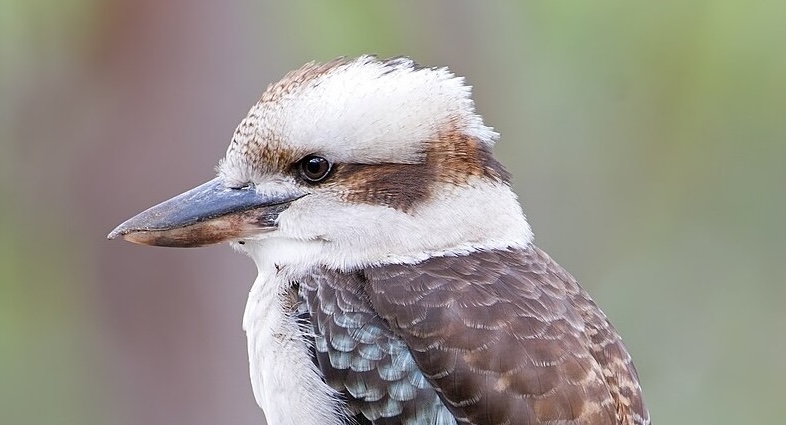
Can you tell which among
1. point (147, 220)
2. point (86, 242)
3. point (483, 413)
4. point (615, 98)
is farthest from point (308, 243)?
point (615, 98)

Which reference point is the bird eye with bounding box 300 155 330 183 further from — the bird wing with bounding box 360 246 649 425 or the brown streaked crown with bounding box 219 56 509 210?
the bird wing with bounding box 360 246 649 425

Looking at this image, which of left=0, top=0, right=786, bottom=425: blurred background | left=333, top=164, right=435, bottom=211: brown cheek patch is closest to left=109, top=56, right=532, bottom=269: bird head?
left=333, top=164, right=435, bottom=211: brown cheek patch

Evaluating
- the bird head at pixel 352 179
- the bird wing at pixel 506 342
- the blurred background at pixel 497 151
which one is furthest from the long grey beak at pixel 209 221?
the blurred background at pixel 497 151

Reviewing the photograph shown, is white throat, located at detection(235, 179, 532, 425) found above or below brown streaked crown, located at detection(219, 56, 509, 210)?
below

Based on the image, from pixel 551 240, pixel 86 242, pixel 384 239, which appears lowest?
pixel 551 240

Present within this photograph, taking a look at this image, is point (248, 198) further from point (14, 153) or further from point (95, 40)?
point (14, 153)

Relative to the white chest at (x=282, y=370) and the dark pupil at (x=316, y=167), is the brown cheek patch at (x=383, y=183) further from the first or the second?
the white chest at (x=282, y=370)

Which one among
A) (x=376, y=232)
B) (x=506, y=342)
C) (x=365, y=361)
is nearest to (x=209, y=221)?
(x=376, y=232)

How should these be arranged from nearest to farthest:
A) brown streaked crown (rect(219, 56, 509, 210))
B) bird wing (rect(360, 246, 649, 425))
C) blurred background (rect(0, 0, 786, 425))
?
bird wing (rect(360, 246, 649, 425))
brown streaked crown (rect(219, 56, 509, 210))
blurred background (rect(0, 0, 786, 425))
